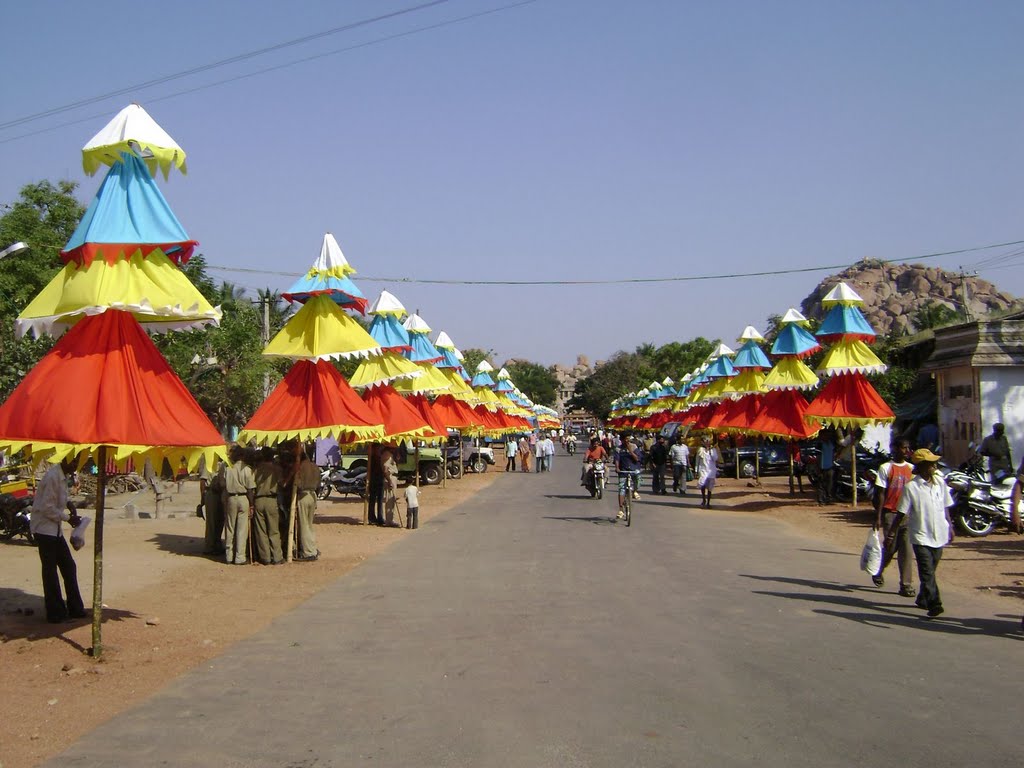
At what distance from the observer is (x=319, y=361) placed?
16.3 m

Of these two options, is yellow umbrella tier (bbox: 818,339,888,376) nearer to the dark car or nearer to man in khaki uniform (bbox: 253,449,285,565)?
the dark car

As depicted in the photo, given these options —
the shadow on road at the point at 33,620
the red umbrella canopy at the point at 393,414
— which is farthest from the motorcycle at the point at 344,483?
the shadow on road at the point at 33,620

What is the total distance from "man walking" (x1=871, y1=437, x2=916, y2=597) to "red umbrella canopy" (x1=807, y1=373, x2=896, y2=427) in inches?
422

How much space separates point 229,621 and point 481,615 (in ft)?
8.91

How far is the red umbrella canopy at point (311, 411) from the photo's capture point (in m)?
15.2

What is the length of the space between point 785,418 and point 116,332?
19601 millimetres

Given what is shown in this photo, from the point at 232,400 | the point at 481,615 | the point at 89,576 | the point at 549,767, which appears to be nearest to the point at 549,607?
the point at 481,615

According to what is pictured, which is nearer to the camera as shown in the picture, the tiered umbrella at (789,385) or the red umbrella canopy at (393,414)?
the red umbrella canopy at (393,414)

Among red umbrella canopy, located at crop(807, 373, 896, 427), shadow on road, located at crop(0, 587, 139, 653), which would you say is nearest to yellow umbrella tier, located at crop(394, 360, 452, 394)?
red umbrella canopy, located at crop(807, 373, 896, 427)

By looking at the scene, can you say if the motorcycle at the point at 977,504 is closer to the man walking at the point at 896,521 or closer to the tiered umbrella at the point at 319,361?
the man walking at the point at 896,521

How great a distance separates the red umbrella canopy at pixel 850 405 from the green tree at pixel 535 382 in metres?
116

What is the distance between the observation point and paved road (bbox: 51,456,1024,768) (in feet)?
17.6

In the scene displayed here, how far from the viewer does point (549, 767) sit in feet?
16.5

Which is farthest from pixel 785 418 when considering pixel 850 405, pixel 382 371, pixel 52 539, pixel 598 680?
pixel 52 539
